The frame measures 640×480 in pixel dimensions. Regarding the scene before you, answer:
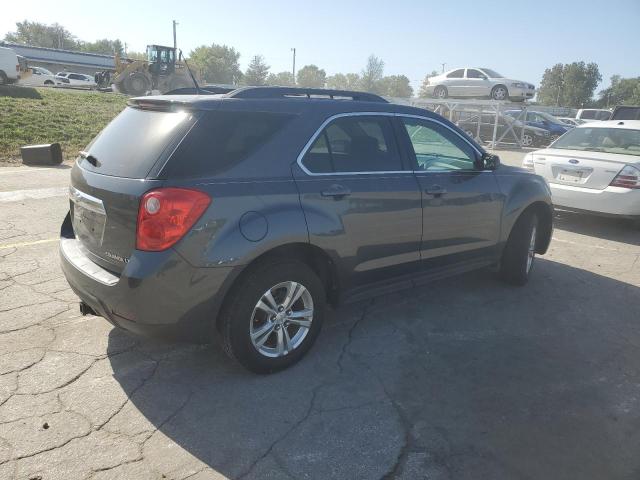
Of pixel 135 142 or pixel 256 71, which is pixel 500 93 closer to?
pixel 135 142

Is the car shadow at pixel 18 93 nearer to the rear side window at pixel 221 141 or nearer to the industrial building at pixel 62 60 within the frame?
the rear side window at pixel 221 141

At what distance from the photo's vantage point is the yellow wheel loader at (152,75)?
28.5m

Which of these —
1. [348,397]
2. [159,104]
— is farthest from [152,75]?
[348,397]

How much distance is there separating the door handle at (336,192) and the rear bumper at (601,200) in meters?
5.45

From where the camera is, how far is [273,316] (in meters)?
3.38

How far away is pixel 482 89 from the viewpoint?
21141mm

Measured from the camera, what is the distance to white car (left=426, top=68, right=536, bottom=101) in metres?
20.6

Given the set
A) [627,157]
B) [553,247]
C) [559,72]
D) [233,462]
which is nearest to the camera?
[233,462]

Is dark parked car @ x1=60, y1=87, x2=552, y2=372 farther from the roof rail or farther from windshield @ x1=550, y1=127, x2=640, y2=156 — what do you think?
windshield @ x1=550, y1=127, x2=640, y2=156

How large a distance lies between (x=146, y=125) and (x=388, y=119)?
1814 mm

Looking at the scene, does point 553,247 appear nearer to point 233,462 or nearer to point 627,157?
point 627,157

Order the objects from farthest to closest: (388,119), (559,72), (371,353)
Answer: (559,72) → (388,119) → (371,353)

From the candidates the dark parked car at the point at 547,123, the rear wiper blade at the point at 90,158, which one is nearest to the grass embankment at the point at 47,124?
the rear wiper blade at the point at 90,158

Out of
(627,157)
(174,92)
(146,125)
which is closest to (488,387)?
(146,125)
